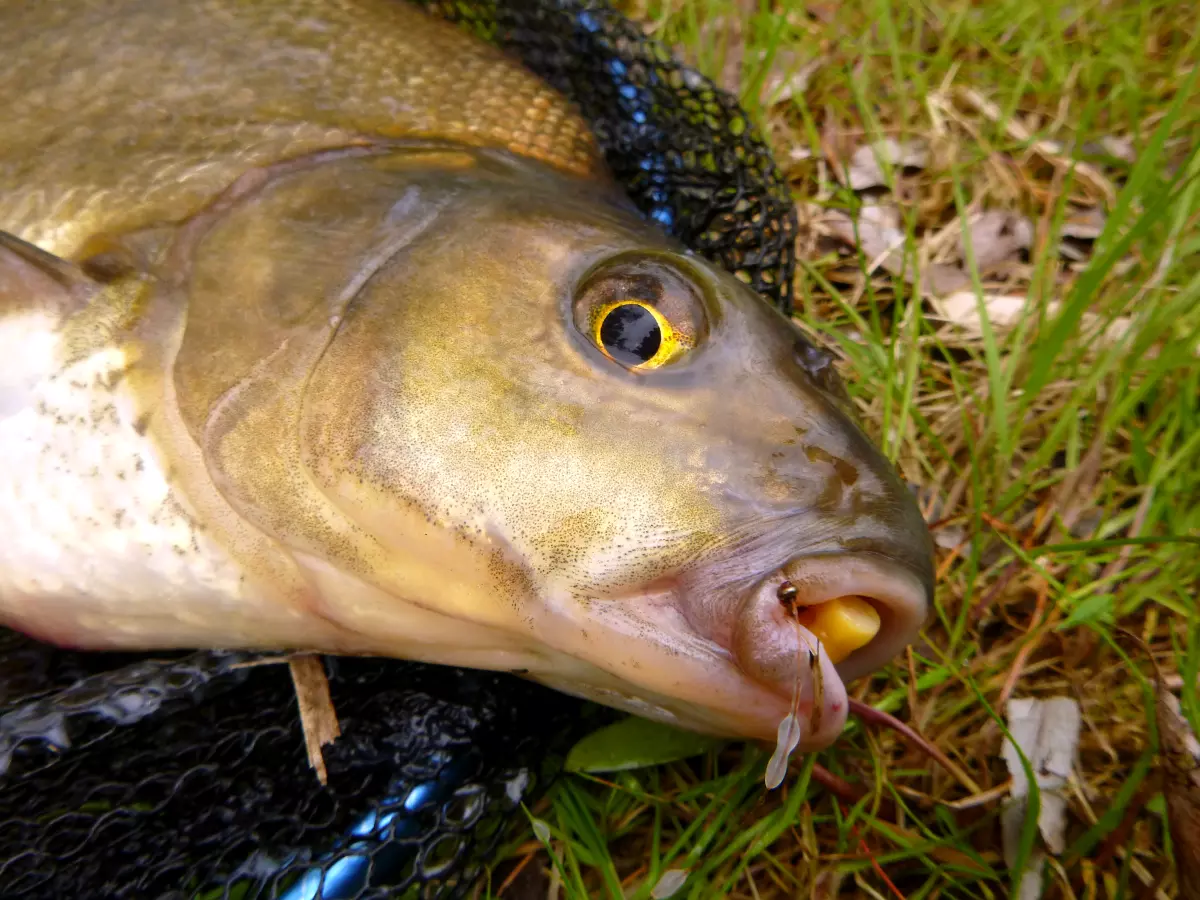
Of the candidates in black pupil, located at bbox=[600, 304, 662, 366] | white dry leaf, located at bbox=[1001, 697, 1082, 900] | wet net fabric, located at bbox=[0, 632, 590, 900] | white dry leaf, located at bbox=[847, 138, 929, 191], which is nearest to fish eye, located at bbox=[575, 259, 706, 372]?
black pupil, located at bbox=[600, 304, 662, 366]

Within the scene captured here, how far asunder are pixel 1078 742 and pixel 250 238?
187cm

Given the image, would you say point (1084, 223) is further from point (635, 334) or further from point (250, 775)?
point (250, 775)

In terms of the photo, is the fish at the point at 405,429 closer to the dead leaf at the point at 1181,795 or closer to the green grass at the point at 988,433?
the green grass at the point at 988,433

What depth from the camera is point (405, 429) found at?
1297 millimetres

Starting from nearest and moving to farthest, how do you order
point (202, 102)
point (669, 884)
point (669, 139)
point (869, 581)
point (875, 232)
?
point (869, 581) < point (669, 884) < point (202, 102) < point (669, 139) < point (875, 232)

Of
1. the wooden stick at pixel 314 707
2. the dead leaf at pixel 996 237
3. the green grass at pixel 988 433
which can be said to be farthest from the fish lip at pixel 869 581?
the dead leaf at pixel 996 237

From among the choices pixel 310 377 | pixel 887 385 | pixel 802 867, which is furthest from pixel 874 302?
pixel 310 377

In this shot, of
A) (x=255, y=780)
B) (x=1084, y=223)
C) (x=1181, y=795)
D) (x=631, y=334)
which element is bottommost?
(x=255, y=780)

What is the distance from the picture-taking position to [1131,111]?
2.90 meters

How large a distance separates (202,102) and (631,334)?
3.39ft

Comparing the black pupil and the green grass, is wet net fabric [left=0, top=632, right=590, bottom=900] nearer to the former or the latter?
the green grass

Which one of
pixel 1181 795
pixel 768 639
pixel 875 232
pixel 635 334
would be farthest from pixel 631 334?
pixel 875 232

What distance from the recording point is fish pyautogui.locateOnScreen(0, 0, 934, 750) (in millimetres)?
1235

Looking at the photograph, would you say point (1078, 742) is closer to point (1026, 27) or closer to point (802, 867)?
point (802, 867)
